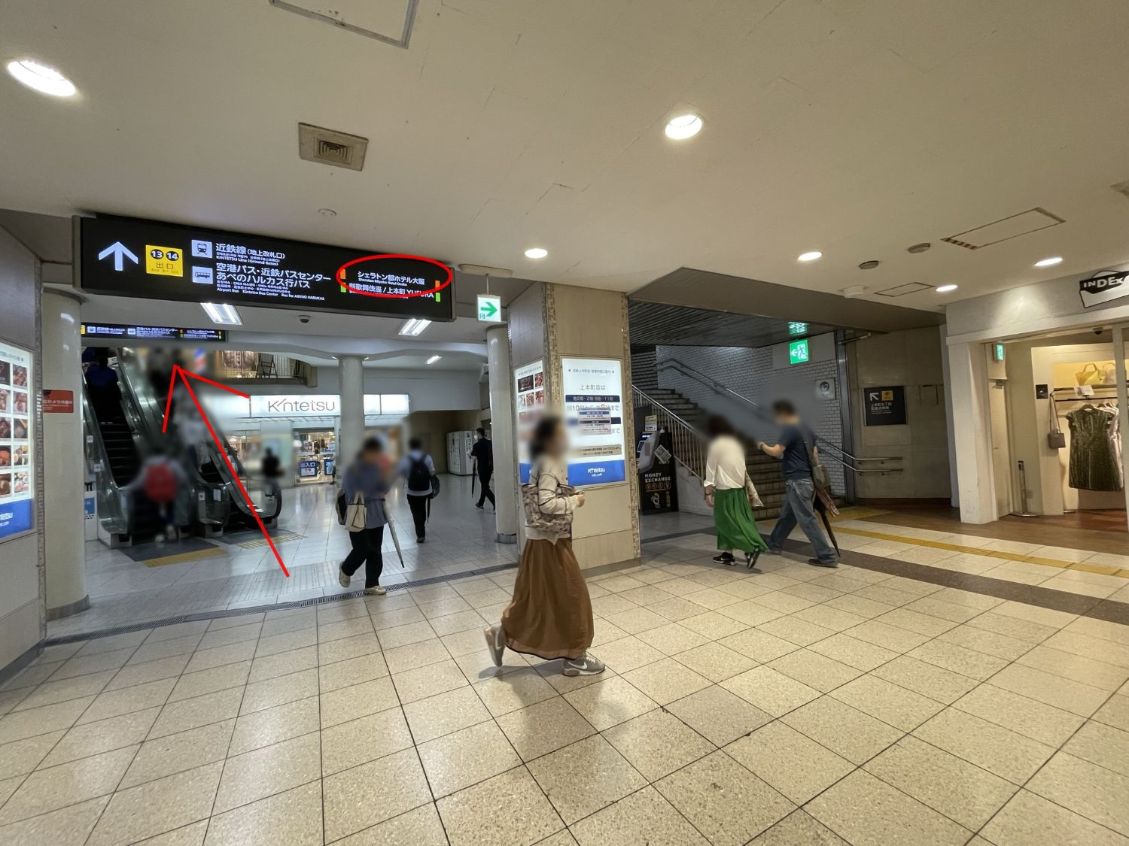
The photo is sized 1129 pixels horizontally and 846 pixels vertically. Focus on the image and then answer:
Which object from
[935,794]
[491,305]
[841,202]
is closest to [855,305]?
[841,202]

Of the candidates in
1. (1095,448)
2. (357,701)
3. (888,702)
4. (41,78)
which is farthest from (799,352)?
(41,78)

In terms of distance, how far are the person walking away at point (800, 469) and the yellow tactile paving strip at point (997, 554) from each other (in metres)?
1.39

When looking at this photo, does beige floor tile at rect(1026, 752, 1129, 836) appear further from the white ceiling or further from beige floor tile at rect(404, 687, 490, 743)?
the white ceiling

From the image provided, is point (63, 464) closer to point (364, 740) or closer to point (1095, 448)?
point (364, 740)

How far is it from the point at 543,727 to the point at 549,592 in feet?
2.17

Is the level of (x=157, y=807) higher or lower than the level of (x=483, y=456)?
lower

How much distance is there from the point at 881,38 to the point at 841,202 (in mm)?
1514

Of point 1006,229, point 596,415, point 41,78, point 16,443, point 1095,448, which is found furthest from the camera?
point 1095,448

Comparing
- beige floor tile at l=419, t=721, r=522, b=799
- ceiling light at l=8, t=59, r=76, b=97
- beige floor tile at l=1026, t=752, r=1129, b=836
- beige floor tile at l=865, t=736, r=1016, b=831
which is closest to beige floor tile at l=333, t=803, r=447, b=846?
beige floor tile at l=419, t=721, r=522, b=799

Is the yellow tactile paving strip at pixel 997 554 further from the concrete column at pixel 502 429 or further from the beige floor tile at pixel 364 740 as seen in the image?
the beige floor tile at pixel 364 740

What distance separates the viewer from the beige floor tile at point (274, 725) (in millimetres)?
2205

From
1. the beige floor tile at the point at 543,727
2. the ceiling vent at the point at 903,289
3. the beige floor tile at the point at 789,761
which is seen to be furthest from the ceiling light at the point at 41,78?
the ceiling vent at the point at 903,289

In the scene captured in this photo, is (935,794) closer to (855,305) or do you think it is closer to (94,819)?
(94,819)

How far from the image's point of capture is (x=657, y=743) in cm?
206
